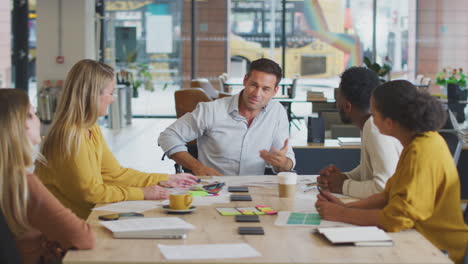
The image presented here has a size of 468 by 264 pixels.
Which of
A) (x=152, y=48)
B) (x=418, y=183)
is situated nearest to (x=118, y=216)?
(x=418, y=183)

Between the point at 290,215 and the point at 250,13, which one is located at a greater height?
the point at 250,13

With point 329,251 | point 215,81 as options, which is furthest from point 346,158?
point 215,81

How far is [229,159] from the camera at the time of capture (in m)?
4.61

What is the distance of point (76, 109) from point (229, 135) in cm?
148

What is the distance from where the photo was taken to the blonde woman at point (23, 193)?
2416 millimetres

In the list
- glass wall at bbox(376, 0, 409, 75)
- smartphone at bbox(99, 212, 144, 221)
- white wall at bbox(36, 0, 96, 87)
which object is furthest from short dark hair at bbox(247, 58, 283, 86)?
glass wall at bbox(376, 0, 409, 75)

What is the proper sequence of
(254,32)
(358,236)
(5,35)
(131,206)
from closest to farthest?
1. (358,236)
2. (131,206)
3. (5,35)
4. (254,32)

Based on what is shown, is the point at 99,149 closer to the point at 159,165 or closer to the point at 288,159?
the point at 288,159

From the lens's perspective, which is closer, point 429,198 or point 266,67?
point 429,198

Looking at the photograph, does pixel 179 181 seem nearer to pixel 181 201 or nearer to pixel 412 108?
pixel 181 201

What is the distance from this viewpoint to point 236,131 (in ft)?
15.1

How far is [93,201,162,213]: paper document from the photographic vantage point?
3.07 meters

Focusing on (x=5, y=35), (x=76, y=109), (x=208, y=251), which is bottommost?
(x=208, y=251)

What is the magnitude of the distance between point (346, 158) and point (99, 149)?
2.87 metres
